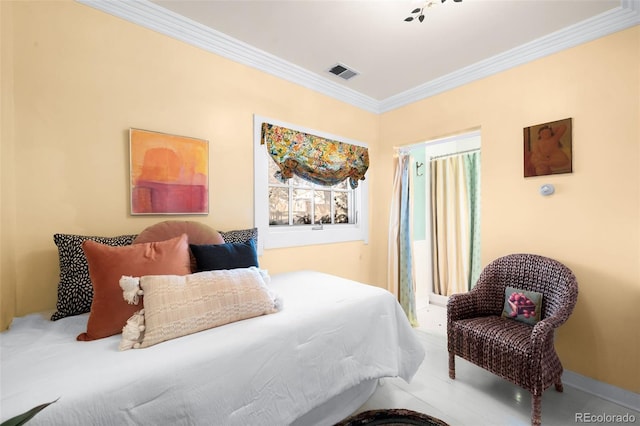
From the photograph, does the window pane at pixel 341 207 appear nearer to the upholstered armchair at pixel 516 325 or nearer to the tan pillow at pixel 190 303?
the upholstered armchair at pixel 516 325

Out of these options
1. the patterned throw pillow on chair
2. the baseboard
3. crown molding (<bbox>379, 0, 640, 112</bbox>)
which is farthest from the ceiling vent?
the baseboard

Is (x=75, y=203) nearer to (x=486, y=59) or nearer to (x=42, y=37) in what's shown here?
(x=42, y=37)

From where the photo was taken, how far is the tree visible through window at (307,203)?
2.81 m

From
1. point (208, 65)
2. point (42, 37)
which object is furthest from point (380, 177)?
point (42, 37)

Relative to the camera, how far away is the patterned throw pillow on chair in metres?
2.10

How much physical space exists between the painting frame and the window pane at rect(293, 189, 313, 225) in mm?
966

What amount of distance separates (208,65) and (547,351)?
310cm

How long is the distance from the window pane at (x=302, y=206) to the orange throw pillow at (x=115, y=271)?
1.50 meters

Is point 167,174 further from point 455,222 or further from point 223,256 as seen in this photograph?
point 455,222

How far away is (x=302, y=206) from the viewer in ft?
9.91

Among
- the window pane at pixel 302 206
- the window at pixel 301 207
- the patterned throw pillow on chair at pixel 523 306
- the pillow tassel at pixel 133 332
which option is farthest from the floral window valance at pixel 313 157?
the patterned throw pillow on chair at pixel 523 306

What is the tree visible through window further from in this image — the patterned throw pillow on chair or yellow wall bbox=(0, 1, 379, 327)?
the patterned throw pillow on chair

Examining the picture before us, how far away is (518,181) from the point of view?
2469 millimetres

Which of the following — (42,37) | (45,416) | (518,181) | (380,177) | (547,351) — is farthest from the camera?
(380,177)
